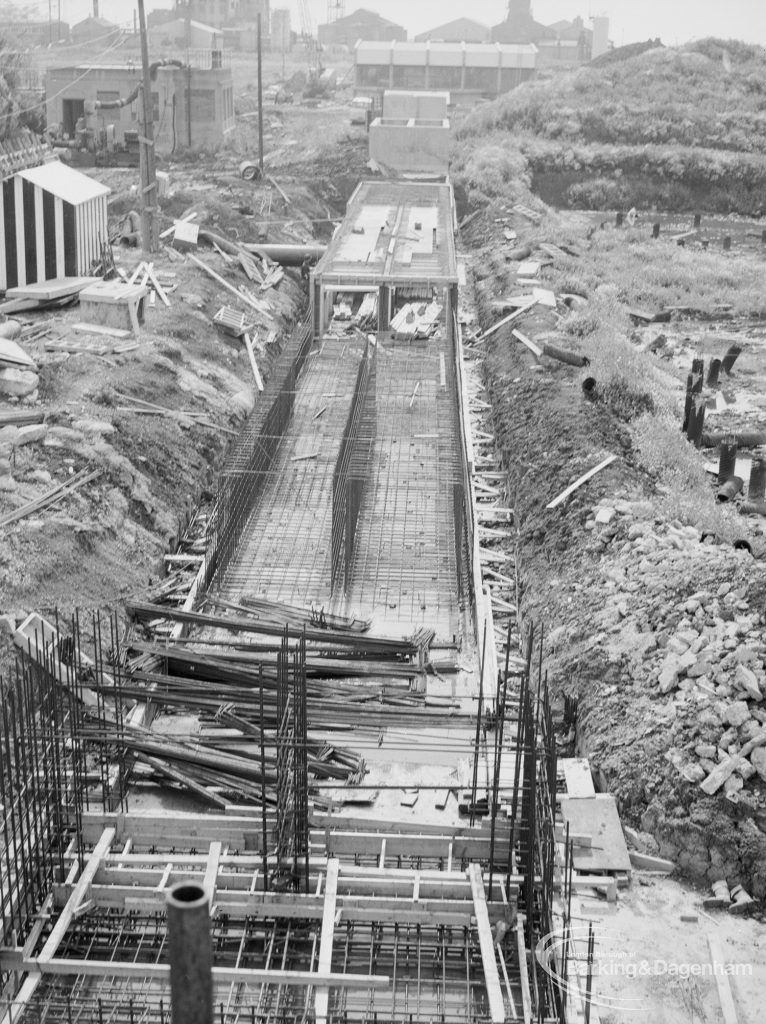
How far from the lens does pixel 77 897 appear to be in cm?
852

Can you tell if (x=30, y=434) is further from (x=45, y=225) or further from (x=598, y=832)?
(x=598, y=832)

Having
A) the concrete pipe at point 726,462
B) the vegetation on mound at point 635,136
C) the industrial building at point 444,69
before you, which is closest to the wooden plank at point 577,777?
the concrete pipe at point 726,462

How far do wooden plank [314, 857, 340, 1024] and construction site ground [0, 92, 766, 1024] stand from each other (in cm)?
182

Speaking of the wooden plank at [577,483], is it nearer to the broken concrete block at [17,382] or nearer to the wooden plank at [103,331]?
the broken concrete block at [17,382]

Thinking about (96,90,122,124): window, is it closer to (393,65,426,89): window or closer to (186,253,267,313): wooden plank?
(186,253,267,313): wooden plank

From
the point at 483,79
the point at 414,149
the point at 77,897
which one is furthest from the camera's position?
the point at 483,79

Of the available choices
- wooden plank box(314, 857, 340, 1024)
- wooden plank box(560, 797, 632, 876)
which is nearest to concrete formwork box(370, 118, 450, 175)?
wooden plank box(560, 797, 632, 876)

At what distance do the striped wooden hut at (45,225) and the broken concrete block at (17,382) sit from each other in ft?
16.6

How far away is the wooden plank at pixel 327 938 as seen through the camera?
7.64 meters

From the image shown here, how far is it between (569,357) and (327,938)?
1386 centimetres

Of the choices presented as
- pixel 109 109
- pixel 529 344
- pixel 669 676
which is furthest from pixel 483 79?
pixel 669 676

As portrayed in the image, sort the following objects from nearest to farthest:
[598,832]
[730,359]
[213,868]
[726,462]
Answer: [213,868] < [598,832] < [726,462] < [730,359]

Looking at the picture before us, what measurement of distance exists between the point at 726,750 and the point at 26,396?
10.9 m

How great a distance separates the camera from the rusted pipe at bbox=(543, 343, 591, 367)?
806 inches
